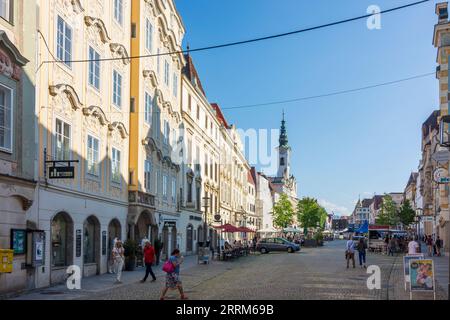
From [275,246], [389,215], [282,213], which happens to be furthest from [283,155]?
[275,246]

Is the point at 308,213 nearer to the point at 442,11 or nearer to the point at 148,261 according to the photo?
the point at 442,11

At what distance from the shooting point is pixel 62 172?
20.6 meters

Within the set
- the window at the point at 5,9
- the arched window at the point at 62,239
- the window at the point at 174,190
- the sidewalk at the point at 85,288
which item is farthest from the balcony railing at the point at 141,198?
the window at the point at 5,9

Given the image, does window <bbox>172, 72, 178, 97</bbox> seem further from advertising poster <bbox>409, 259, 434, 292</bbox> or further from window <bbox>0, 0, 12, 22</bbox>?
advertising poster <bbox>409, 259, 434, 292</bbox>

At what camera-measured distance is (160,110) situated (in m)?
37.1

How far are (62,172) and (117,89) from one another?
33.0 feet

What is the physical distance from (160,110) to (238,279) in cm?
1539

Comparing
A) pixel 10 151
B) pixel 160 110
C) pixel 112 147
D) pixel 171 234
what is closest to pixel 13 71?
pixel 10 151

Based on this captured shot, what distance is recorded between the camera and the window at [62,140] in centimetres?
2248

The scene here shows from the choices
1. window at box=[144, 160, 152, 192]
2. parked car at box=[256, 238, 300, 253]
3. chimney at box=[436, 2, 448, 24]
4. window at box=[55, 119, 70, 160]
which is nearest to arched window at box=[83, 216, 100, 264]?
window at box=[55, 119, 70, 160]

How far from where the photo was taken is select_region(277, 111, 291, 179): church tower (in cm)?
16600

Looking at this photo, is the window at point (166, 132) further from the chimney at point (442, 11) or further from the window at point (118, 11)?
the chimney at point (442, 11)

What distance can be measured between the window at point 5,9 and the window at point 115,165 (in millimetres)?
11122

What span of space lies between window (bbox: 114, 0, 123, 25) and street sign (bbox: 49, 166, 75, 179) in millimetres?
11347
